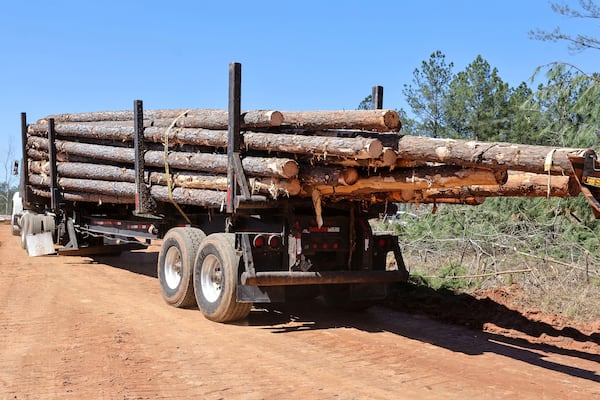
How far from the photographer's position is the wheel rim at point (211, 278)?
366 inches

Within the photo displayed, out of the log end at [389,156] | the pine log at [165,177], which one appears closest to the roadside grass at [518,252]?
the log end at [389,156]

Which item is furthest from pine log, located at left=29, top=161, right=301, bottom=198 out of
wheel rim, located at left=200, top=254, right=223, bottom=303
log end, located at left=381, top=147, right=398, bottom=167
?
log end, located at left=381, top=147, right=398, bottom=167

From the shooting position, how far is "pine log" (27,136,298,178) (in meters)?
8.15

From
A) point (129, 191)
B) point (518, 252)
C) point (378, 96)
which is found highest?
point (378, 96)

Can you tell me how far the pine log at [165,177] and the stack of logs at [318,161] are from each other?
0.6 inches

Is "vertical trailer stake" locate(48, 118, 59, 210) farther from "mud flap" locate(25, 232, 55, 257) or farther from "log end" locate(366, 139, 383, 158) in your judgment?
"log end" locate(366, 139, 383, 158)

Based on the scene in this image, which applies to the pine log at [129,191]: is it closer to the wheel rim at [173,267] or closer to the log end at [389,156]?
the wheel rim at [173,267]

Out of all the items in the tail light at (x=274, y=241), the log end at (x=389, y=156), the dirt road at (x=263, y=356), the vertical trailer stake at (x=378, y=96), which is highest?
the vertical trailer stake at (x=378, y=96)

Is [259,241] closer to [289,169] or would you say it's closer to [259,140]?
[289,169]

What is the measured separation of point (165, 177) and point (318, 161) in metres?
3.60

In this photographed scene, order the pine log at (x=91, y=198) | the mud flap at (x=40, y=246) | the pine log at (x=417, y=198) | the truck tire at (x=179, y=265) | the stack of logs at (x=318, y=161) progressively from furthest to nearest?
the mud flap at (x=40, y=246), the pine log at (x=91, y=198), the truck tire at (x=179, y=265), the pine log at (x=417, y=198), the stack of logs at (x=318, y=161)

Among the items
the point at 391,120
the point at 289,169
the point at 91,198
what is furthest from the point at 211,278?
the point at 91,198

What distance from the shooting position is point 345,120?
7590 millimetres

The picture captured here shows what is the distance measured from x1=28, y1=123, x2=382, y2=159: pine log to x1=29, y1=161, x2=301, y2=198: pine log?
47 cm
